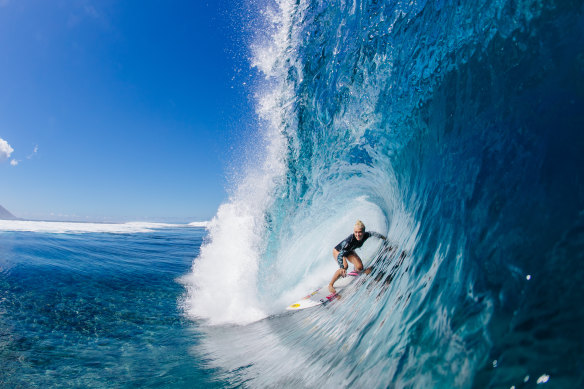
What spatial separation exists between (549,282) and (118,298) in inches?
370

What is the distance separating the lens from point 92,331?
5504 mm

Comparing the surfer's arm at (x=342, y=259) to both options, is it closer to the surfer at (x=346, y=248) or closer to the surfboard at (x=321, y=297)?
the surfer at (x=346, y=248)

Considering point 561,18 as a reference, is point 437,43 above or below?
above

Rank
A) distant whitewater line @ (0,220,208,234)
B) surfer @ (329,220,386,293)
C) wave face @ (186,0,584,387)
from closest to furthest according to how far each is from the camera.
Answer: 1. wave face @ (186,0,584,387)
2. surfer @ (329,220,386,293)
3. distant whitewater line @ (0,220,208,234)

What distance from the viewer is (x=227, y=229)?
10.7 metres

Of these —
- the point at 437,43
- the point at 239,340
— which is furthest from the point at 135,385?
the point at 437,43

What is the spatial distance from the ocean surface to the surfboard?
43 cm

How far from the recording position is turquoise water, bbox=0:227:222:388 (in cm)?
380

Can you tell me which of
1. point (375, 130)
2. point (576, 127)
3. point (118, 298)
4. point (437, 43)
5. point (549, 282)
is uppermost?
point (118, 298)

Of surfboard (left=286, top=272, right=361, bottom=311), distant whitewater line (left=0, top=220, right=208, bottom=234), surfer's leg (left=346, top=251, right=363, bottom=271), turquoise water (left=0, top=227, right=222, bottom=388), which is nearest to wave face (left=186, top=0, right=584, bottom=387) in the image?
surfboard (left=286, top=272, right=361, bottom=311)

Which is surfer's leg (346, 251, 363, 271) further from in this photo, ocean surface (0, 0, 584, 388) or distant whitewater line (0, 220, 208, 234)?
distant whitewater line (0, 220, 208, 234)

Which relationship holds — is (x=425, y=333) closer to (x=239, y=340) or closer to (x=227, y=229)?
(x=239, y=340)

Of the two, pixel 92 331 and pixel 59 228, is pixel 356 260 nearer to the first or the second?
pixel 92 331

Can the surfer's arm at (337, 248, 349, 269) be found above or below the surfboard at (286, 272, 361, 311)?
above
